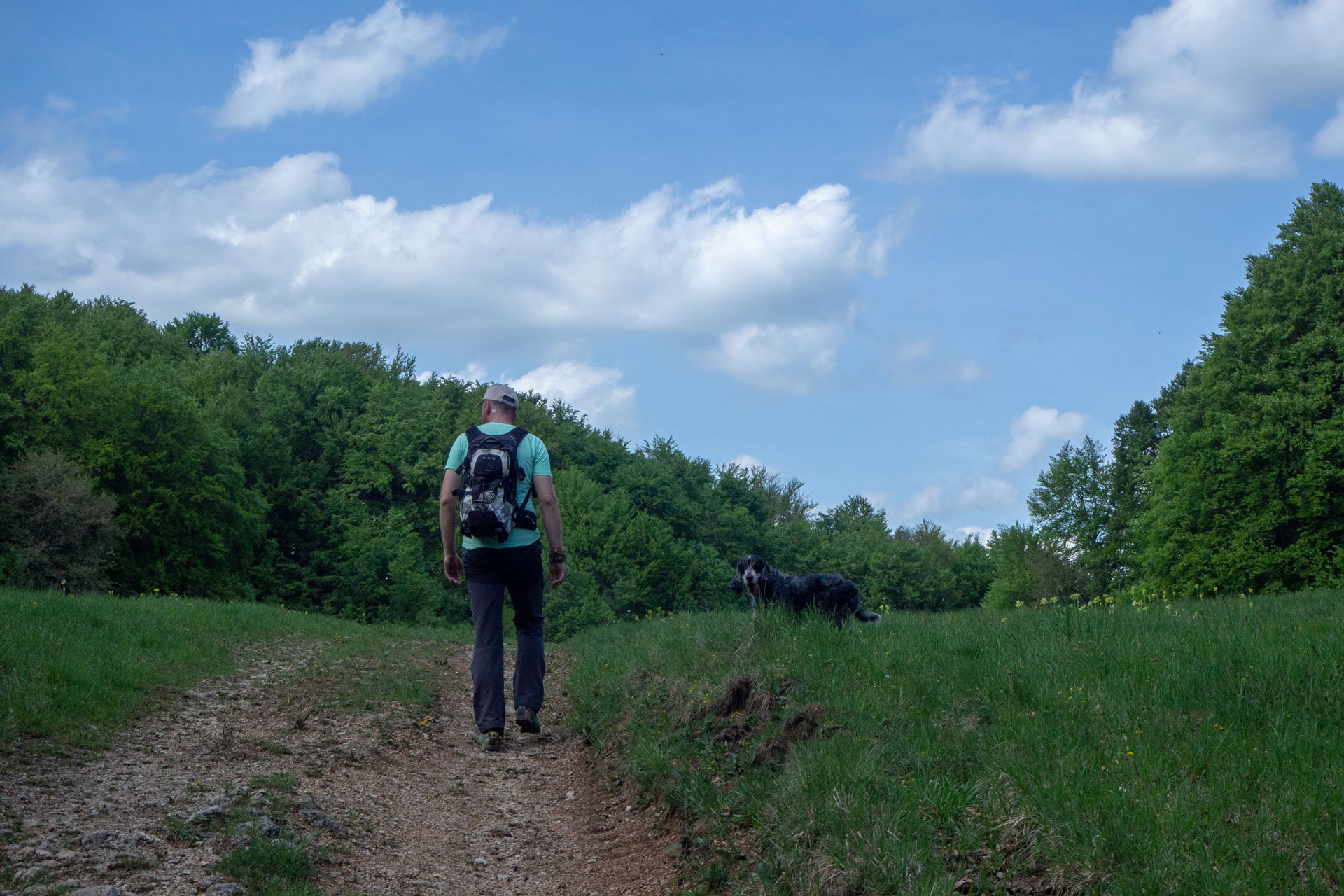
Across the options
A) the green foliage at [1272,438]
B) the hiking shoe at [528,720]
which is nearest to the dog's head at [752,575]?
the hiking shoe at [528,720]

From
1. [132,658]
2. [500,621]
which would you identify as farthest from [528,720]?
[132,658]

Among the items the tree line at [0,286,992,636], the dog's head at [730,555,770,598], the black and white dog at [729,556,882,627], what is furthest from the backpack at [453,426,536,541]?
the tree line at [0,286,992,636]

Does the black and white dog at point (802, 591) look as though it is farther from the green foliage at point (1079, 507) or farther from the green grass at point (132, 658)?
the green foliage at point (1079, 507)

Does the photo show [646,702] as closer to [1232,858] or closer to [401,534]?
[1232,858]

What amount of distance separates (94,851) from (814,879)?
10.4 ft

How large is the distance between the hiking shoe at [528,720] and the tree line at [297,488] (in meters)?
23.9

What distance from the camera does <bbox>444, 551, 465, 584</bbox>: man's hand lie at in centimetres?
741

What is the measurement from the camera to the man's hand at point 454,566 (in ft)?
24.3

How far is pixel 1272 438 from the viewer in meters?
26.7

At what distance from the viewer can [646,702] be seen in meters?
7.56

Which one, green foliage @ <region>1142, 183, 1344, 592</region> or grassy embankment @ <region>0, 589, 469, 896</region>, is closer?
grassy embankment @ <region>0, 589, 469, 896</region>

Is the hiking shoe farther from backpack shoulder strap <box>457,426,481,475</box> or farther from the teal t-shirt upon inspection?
backpack shoulder strap <box>457,426,481,475</box>

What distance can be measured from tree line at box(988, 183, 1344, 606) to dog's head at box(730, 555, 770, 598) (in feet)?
60.7

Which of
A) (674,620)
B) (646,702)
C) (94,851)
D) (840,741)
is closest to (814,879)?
(840,741)
